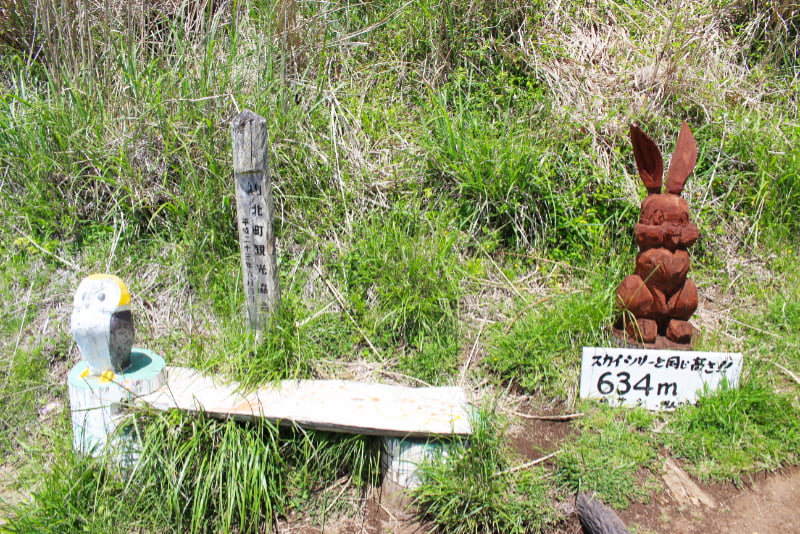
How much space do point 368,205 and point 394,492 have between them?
1.83m

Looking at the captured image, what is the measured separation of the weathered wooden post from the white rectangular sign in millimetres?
1587

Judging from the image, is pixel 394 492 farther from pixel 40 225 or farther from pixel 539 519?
pixel 40 225

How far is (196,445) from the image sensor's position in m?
2.61

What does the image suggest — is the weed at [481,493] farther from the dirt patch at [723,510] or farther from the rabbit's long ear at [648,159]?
the rabbit's long ear at [648,159]

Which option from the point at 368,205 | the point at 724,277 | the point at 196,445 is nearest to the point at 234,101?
the point at 368,205

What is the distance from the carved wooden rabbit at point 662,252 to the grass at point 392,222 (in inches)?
9.9

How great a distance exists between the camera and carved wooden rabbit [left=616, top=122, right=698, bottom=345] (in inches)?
107

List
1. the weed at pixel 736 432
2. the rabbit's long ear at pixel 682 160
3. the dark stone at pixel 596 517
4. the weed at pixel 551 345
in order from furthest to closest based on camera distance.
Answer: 1. the weed at pixel 551 345
2. the rabbit's long ear at pixel 682 160
3. the weed at pixel 736 432
4. the dark stone at pixel 596 517

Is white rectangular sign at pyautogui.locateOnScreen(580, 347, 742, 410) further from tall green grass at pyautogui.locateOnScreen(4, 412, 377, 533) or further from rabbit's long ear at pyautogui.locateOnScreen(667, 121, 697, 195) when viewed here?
tall green grass at pyautogui.locateOnScreen(4, 412, 377, 533)

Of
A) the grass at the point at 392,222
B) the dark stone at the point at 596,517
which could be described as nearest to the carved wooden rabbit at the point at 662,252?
the grass at the point at 392,222

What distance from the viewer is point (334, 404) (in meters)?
2.76

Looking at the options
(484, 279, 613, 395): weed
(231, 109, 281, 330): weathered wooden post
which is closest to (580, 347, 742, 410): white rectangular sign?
(484, 279, 613, 395): weed

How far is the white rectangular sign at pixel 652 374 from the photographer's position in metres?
2.78

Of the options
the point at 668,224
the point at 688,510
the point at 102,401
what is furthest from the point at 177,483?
the point at 668,224
